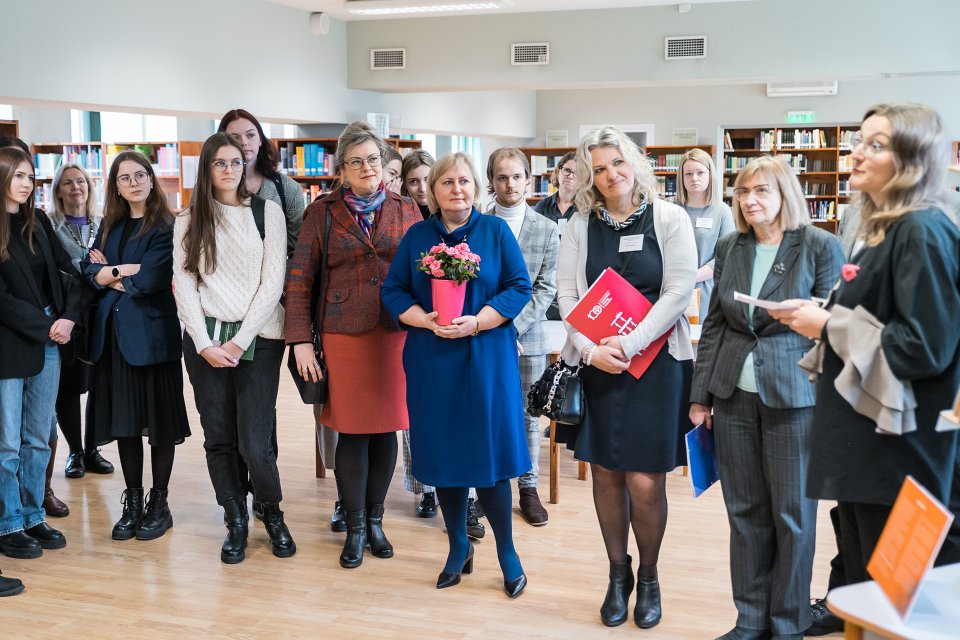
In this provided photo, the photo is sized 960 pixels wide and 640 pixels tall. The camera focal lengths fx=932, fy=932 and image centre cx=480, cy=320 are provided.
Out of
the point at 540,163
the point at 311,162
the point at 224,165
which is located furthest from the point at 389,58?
the point at 224,165

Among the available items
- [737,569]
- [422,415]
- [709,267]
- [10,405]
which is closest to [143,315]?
[10,405]

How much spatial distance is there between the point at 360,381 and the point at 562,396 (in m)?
0.89

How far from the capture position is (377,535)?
3707 millimetres

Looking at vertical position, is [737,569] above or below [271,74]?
below

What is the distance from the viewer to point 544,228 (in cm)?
396

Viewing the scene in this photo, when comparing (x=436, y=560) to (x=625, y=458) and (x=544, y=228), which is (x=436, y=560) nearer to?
(x=625, y=458)

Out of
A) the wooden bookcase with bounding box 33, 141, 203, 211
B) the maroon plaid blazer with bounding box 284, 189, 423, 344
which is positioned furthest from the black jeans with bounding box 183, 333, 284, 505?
the wooden bookcase with bounding box 33, 141, 203, 211

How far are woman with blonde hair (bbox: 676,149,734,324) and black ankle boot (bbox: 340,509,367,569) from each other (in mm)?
2263

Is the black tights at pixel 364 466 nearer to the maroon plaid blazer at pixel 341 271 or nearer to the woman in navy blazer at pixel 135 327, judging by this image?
the maroon plaid blazer at pixel 341 271

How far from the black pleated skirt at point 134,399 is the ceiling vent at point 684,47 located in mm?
6878

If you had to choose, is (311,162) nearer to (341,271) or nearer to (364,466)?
(341,271)

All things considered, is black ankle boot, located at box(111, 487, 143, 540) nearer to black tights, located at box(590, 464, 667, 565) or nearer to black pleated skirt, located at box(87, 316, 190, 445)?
black pleated skirt, located at box(87, 316, 190, 445)

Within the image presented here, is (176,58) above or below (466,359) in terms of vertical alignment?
above

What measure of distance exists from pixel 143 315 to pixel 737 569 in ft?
8.04
